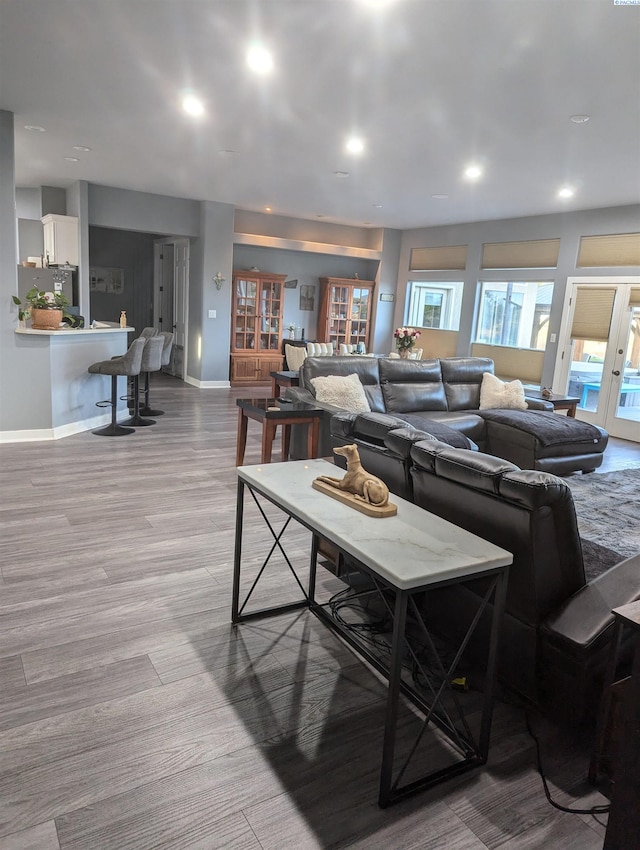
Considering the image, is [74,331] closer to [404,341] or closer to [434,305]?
[404,341]

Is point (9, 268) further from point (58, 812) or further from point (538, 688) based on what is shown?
point (538, 688)

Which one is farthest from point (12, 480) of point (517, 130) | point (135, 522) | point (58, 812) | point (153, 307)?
point (153, 307)

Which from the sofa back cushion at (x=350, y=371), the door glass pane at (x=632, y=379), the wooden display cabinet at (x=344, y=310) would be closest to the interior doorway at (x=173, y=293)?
the wooden display cabinet at (x=344, y=310)

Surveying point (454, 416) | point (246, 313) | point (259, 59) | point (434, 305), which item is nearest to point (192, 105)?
point (259, 59)

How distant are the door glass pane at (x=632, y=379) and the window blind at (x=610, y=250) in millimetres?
654

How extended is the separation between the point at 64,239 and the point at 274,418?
5.36 meters

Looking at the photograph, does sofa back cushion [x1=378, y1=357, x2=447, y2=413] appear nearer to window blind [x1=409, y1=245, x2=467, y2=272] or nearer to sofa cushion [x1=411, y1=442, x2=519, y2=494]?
sofa cushion [x1=411, y1=442, x2=519, y2=494]

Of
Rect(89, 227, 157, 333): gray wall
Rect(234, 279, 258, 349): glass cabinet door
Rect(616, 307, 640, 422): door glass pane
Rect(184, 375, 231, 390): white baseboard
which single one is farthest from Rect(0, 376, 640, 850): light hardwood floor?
Rect(89, 227, 157, 333): gray wall

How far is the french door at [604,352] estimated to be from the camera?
281 inches

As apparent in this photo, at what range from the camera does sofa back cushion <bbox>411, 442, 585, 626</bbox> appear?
183 cm

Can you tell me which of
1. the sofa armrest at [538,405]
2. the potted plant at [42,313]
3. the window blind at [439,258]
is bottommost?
the sofa armrest at [538,405]

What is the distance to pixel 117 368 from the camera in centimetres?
573

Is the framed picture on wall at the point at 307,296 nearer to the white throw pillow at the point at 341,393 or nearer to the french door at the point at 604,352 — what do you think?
the french door at the point at 604,352

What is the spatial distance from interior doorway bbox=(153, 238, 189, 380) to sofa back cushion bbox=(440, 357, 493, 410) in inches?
206
